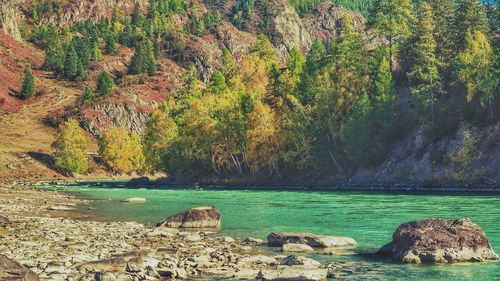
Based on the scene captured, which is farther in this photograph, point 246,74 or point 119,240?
point 246,74

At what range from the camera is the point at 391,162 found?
91750 millimetres

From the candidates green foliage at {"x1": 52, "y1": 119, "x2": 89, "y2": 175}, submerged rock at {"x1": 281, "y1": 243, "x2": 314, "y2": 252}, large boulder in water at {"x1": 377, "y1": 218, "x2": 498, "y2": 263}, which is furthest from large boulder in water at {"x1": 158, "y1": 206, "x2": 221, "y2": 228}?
green foliage at {"x1": 52, "y1": 119, "x2": 89, "y2": 175}

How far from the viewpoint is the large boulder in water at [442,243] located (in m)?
23.7

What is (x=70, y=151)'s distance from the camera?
155625mm

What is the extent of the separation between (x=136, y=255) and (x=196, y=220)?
1465 centimetres

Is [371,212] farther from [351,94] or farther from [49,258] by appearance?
[351,94]

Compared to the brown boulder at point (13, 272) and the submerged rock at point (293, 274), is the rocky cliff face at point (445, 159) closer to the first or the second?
→ the submerged rock at point (293, 274)

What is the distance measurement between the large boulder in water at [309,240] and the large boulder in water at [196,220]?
877 centimetres

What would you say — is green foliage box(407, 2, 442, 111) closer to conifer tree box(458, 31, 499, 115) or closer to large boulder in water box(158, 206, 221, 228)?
conifer tree box(458, 31, 499, 115)

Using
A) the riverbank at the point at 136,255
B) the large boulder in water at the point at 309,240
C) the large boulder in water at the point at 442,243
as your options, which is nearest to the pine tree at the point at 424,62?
the large boulder in water at the point at 309,240

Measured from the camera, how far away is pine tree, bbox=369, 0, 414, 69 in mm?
115500

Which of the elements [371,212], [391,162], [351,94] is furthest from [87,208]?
[351,94]

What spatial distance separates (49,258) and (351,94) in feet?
286

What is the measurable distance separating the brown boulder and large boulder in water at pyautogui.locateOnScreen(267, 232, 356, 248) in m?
14.3
